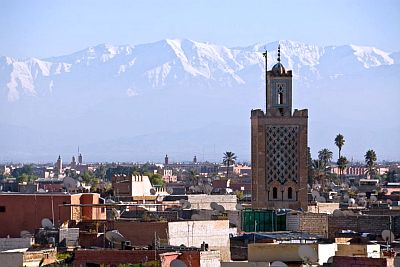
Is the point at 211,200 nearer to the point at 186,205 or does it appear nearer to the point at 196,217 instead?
the point at 186,205

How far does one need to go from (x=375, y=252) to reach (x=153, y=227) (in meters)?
5.92

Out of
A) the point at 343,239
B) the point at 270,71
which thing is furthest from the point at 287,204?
the point at 343,239

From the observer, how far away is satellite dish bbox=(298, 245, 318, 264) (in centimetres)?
2612

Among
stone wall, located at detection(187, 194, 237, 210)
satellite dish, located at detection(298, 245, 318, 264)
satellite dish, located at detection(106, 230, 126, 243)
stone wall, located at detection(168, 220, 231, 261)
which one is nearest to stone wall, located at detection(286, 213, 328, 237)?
stone wall, located at detection(168, 220, 231, 261)

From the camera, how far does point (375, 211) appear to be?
4778 cm

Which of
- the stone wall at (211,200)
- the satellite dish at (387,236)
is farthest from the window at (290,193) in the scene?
the satellite dish at (387,236)

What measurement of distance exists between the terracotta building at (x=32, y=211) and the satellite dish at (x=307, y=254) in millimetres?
13690

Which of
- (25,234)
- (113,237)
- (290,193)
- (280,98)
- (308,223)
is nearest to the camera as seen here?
(113,237)

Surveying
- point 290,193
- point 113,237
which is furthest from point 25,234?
point 290,193

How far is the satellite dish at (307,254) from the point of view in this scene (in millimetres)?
26125

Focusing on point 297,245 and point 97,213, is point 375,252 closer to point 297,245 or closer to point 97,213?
point 297,245

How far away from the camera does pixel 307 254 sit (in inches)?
1029

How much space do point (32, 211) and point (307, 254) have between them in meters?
15.1

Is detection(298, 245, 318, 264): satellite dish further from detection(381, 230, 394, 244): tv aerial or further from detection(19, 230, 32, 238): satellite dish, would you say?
detection(19, 230, 32, 238): satellite dish
